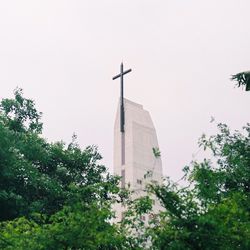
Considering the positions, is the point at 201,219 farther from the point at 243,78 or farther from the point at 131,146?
the point at 131,146

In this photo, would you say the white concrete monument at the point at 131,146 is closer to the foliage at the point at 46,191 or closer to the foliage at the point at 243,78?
the foliage at the point at 46,191

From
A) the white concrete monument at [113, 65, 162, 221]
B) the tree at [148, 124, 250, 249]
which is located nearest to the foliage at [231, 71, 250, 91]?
the tree at [148, 124, 250, 249]

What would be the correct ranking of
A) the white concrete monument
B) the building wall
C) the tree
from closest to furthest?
the tree, the white concrete monument, the building wall

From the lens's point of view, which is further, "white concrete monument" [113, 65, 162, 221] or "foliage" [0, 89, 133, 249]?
→ "white concrete monument" [113, 65, 162, 221]

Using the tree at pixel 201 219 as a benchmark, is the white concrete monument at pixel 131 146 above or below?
above

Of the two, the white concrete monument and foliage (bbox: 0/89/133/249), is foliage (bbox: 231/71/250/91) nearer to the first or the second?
foliage (bbox: 0/89/133/249)

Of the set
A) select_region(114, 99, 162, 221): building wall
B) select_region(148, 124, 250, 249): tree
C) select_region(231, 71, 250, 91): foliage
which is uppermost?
select_region(114, 99, 162, 221): building wall

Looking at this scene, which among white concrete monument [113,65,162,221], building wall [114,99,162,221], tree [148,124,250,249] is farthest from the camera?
building wall [114,99,162,221]

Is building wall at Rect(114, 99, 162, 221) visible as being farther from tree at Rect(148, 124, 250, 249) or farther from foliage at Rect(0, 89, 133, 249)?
tree at Rect(148, 124, 250, 249)

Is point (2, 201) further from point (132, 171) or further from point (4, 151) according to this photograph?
point (132, 171)

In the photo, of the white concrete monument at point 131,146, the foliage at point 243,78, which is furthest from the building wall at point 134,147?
the foliage at point 243,78

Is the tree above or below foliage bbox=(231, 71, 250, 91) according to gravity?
below

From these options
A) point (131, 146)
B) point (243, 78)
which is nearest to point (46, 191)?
point (131, 146)

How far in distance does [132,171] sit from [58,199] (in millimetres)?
4180
